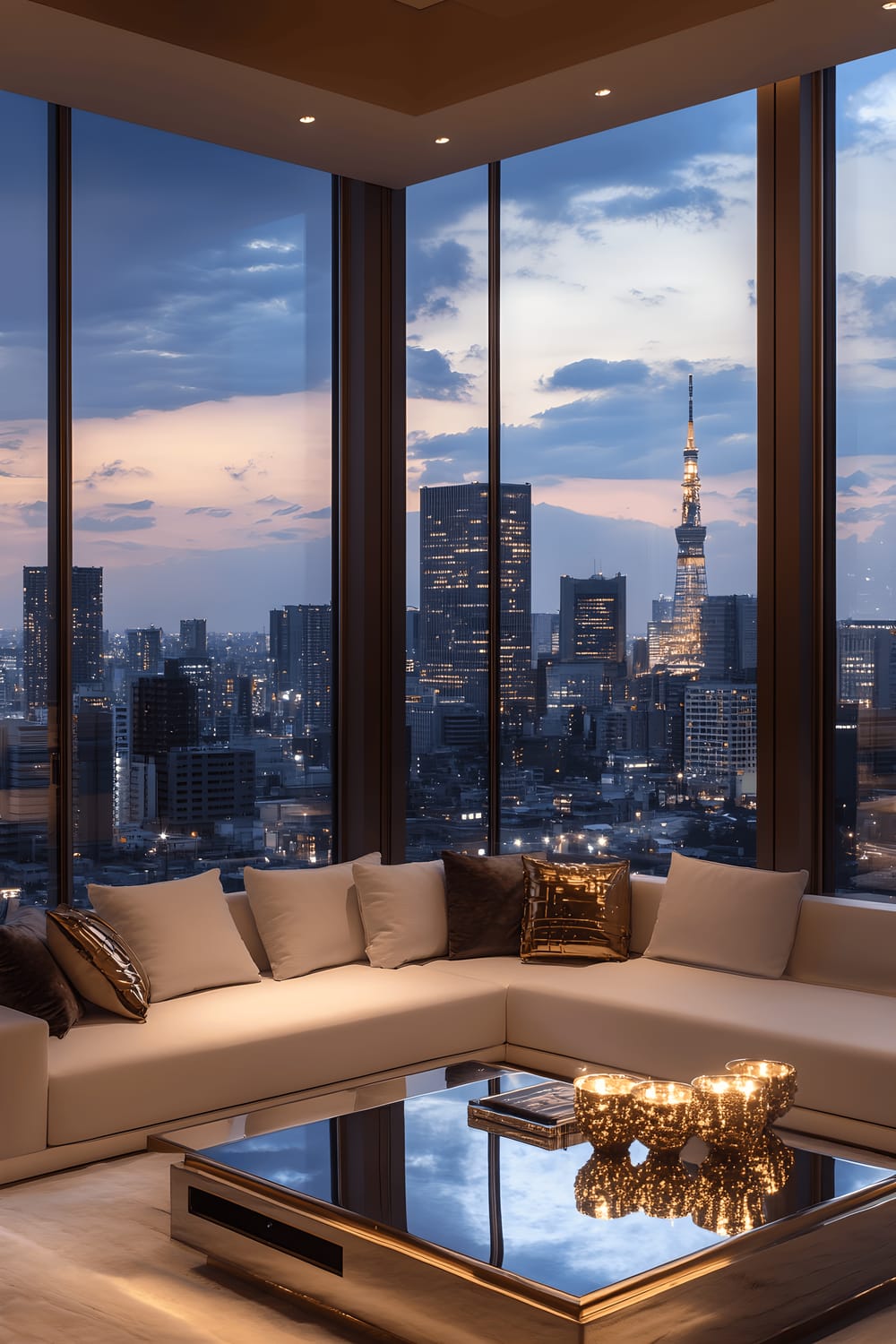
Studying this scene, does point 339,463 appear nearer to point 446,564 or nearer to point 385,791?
point 446,564

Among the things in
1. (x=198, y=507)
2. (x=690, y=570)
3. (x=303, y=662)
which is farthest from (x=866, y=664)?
(x=198, y=507)

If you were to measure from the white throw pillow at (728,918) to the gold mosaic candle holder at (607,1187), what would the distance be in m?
1.82

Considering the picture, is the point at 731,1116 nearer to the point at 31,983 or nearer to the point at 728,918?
the point at 728,918

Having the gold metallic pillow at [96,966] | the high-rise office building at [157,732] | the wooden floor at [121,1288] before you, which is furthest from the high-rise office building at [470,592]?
the wooden floor at [121,1288]

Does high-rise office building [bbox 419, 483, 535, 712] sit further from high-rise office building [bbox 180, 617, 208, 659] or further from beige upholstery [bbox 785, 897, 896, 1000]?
beige upholstery [bbox 785, 897, 896, 1000]

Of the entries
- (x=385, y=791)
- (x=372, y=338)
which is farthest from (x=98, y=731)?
(x=372, y=338)

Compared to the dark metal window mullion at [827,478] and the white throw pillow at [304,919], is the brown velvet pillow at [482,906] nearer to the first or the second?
the white throw pillow at [304,919]

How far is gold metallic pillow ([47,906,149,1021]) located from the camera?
4566mm

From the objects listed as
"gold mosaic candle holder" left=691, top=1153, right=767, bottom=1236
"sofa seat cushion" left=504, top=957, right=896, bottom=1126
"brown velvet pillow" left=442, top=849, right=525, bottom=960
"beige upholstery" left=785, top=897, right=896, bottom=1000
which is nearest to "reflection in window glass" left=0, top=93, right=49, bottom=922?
"brown velvet pillow" left=442, top=849, right=525, bottom=960

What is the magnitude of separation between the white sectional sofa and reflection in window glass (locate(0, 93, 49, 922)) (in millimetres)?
854

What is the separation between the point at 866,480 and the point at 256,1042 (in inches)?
122

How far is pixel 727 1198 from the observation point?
3.20 meters

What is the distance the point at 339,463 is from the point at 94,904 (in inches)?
101

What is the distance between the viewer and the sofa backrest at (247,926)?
539 centimetres
